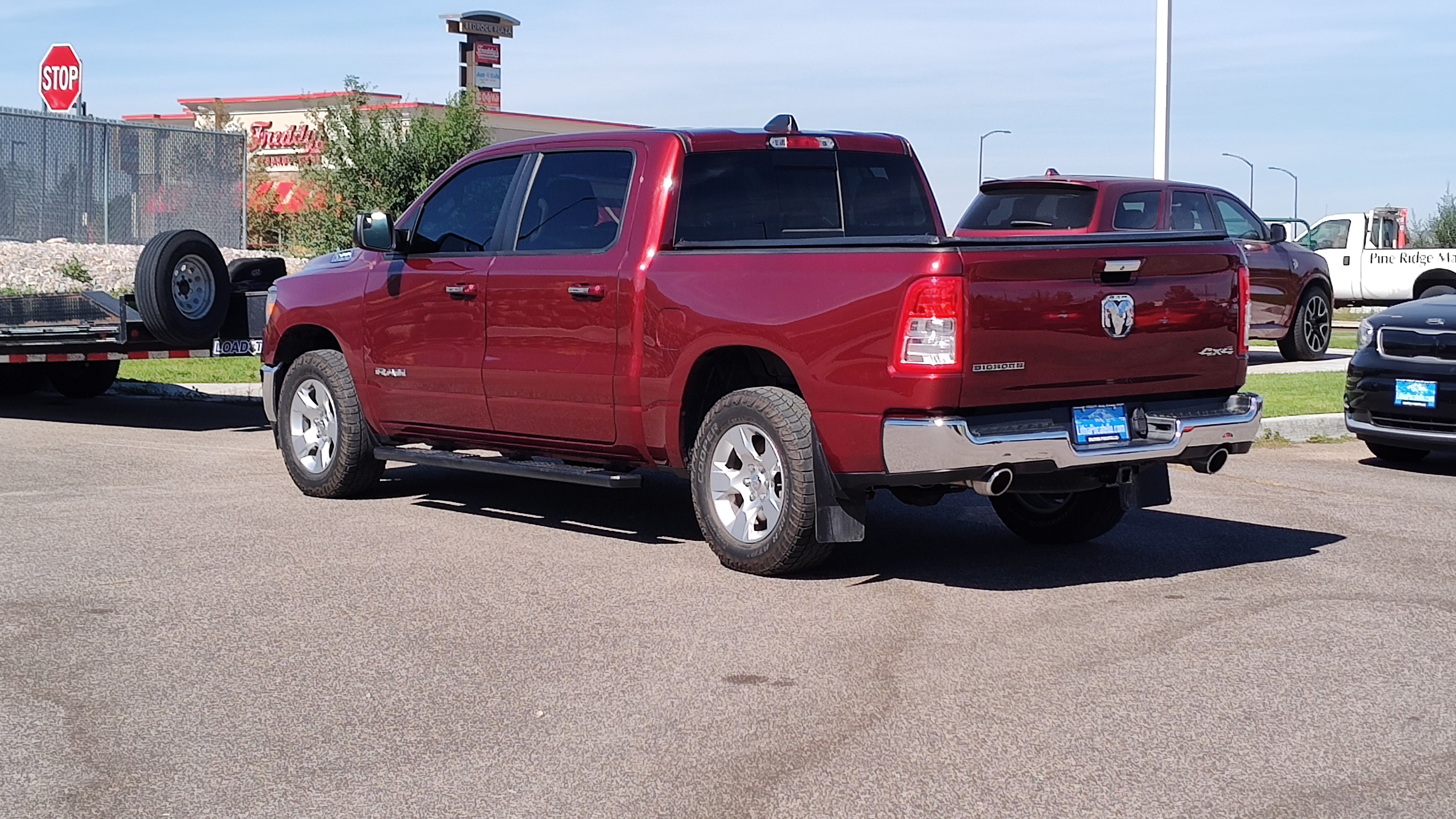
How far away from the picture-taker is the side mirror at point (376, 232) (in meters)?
8.98

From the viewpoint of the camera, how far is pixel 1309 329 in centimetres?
1981

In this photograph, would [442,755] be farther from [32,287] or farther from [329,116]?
[329,116]

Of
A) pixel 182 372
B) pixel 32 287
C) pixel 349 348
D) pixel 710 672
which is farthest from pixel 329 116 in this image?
pixel 710 672

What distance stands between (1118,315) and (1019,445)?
0.80 metres

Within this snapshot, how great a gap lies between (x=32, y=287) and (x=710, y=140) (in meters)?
15.4

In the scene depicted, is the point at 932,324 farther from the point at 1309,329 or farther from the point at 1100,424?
the point at 1309,329

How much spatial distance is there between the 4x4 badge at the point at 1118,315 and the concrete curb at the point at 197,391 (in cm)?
977

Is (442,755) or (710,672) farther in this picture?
(710,672)

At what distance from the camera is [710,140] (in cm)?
798

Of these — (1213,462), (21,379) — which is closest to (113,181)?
(21,379)

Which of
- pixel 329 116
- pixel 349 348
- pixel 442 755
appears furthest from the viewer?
pixel 329 116

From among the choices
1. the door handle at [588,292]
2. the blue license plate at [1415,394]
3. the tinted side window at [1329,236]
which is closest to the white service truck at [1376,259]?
the tinted side window at [1329,236]

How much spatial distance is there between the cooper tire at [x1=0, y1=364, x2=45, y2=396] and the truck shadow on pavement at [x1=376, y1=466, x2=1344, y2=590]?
6.39 m

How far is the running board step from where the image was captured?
778 centimetres
